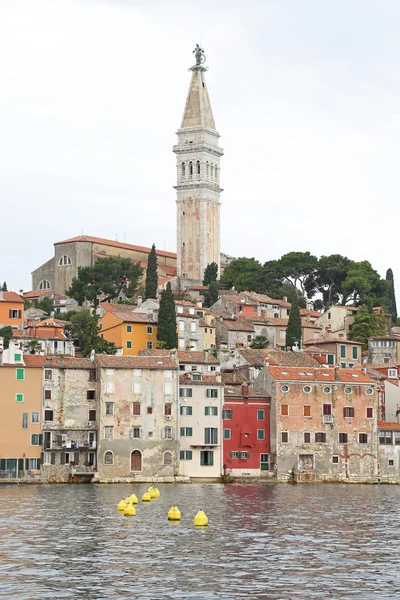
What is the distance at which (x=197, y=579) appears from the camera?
112 feet

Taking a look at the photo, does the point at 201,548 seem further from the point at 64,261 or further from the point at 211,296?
the point at 64,261

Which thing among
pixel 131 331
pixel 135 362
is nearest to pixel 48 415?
pixel 135 362

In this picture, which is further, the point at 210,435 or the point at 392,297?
the point at 392,297

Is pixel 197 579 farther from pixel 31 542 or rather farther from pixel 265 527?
pixel 265 527

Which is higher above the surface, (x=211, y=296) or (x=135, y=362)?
(x=211, y=296)

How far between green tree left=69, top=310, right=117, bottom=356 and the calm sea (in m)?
30.0

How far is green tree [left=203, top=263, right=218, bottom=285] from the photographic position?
430ft

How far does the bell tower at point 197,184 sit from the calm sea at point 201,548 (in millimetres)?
80255

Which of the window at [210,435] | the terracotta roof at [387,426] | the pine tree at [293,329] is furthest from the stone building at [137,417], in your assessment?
the pine tree at [293,329]

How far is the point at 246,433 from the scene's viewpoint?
77.8 meters

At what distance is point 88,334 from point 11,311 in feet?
31.7

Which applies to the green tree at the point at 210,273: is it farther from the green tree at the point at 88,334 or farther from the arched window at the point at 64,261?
the green tree at the point at 88,334

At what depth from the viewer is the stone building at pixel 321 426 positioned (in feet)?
253

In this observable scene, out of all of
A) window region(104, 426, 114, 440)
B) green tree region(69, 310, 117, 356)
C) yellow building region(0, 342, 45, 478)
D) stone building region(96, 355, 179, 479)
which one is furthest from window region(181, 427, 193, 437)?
green tree region(69, 310, 117, 356)
